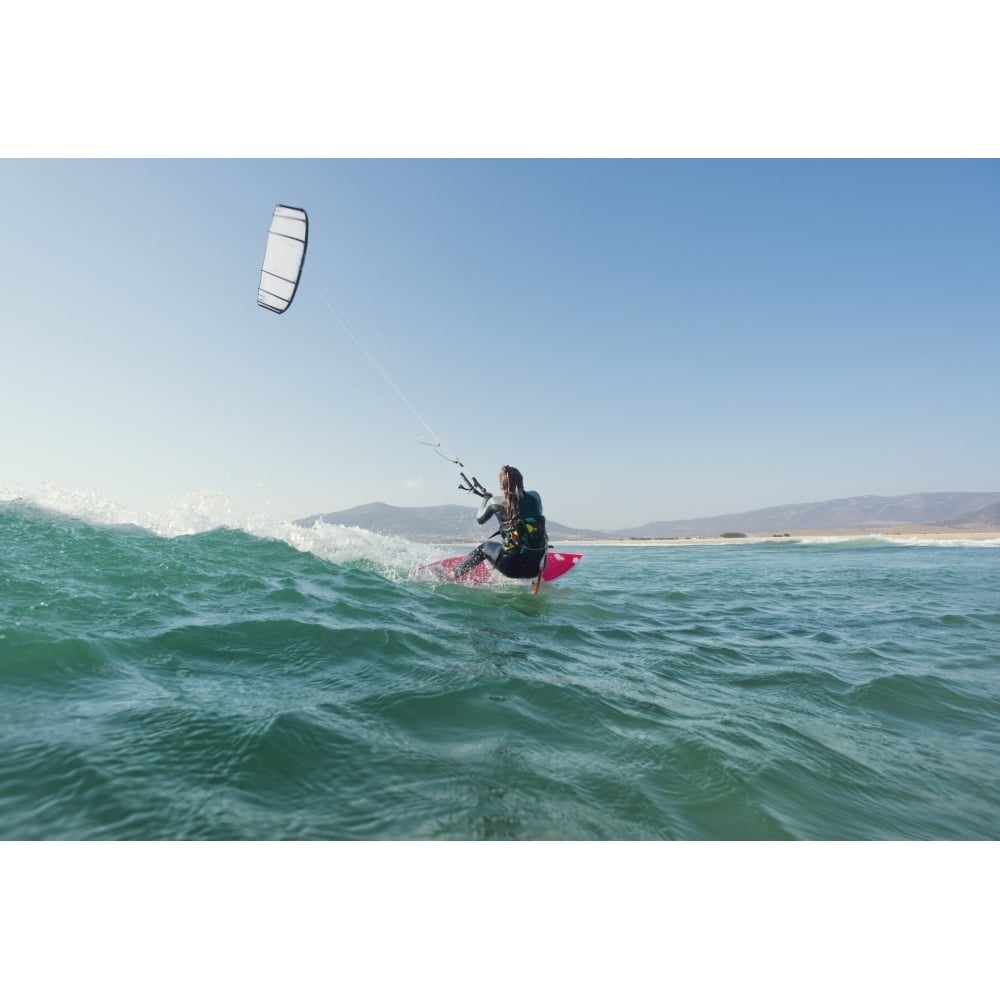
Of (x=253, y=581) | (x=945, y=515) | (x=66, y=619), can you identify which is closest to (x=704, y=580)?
(x=253, y=581)

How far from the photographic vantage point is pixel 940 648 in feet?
26.0

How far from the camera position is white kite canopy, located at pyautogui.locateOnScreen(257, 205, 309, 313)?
10.0m

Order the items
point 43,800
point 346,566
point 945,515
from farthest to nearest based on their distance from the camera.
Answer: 1. point 945,515
2. point 346,566
3. point 43,800

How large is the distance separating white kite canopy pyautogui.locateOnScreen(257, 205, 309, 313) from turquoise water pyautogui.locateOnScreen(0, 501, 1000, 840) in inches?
241

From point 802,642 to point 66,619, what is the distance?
1066 cm

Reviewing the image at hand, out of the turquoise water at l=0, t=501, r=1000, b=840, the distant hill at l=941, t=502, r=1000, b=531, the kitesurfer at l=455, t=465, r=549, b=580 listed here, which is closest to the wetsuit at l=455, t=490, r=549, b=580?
the kitesurfer at l=455, t=465, r=549, b=580

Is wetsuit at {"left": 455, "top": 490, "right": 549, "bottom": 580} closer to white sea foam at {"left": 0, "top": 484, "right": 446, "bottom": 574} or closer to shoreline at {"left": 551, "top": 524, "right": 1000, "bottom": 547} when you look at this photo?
white sea foam at {"left": 0, "top": 484, "right": 446, "bottom": 574}

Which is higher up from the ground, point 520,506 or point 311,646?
point 520,506

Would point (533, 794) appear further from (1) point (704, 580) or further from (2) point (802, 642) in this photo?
(1) point (704, 580)

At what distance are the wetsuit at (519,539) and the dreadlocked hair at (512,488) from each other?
0.28 feet

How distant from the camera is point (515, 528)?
1088 cm

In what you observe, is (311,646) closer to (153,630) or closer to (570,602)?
(153,630)

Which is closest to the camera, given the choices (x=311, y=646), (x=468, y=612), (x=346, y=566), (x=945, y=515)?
(x=311, y=646)

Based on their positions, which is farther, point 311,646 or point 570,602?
point 570,602
